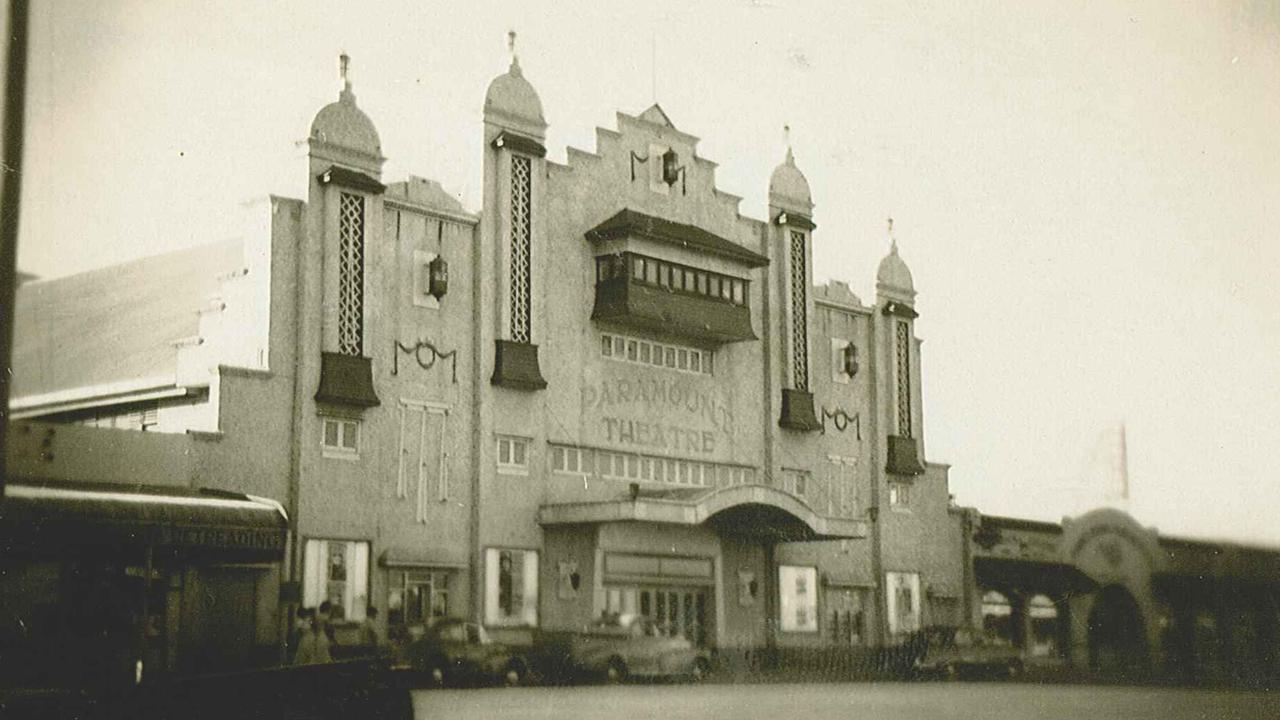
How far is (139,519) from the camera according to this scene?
38.3 feet

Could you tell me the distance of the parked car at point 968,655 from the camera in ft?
56.5

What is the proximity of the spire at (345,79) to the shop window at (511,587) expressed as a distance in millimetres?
4938

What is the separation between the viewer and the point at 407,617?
14859 mm

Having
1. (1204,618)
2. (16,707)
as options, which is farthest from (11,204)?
(1204,618)

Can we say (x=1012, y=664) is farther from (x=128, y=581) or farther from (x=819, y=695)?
(x=128, y=581)

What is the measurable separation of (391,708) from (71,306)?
7.11 meters

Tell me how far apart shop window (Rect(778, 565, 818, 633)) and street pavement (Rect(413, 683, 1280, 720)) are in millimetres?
2409

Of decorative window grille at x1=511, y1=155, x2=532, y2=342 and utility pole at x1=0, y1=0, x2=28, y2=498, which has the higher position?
decorative window grille at x1=511, y1=155, x2=532, y2=342

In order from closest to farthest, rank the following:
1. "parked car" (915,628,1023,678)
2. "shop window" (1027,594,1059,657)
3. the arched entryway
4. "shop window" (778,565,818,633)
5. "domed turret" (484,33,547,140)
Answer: the arched entryway → "shop window" (1027,594,1059,657) → "domed turret" (484,33,547,140) → "parked car" (915,628,1023,678) → "shop window" (778,565,818,633)

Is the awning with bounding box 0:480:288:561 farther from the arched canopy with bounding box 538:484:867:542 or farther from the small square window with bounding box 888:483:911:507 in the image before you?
the small square window with bounding box 888:483:911:507

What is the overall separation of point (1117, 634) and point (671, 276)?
300 inches

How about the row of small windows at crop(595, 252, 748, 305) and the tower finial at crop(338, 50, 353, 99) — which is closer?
the tower finial at crop(338, 50, 353, 99)

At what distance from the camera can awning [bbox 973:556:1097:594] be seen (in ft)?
42.3

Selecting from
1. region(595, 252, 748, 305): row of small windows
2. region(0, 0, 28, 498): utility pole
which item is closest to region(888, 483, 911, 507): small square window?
region(595, 252, 748, 305): row of small windows
